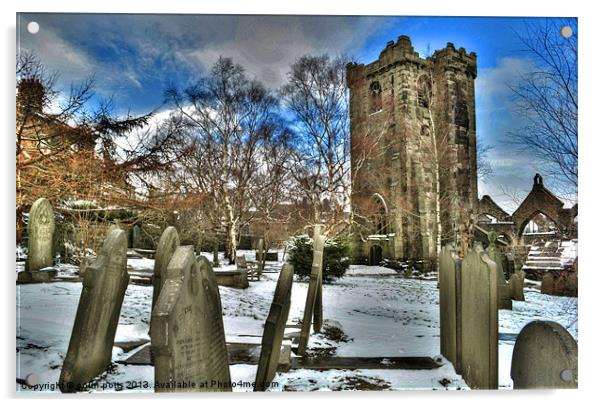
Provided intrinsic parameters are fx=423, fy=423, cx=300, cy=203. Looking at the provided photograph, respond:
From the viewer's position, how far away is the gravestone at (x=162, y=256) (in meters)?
3.49

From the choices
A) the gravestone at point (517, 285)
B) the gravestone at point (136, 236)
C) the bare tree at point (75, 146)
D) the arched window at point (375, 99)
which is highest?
the arched window at point (375, 99)

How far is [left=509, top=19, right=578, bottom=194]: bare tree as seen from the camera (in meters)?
3.56

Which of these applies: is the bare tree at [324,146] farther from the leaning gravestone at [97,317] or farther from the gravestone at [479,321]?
the leaning gravestone at [97,317]

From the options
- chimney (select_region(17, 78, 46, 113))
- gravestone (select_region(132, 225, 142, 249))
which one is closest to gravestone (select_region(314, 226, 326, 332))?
gravestone (select_region(132, 225, 142, 249))

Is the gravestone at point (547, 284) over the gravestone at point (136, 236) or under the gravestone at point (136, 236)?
under

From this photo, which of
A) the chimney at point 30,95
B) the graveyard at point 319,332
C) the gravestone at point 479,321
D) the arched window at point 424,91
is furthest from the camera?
the arched window at point 424,91

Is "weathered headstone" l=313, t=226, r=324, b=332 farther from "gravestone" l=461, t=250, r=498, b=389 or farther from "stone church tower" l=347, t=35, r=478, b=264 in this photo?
"gravestone" l=461, t=250, r=498, b=389

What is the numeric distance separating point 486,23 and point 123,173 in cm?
336

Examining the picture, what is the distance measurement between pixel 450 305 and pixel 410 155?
1.34 m

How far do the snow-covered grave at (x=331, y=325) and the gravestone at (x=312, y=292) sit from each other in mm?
118

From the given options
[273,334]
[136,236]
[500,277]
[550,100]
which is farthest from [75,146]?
[550,100]

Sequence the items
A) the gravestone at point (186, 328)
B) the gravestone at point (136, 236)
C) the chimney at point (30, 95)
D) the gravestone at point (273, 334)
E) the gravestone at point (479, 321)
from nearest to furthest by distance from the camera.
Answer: the gravestone at point (186, 328), the gravestone at point (479, 321), the gravestone at point (273, 334), the chimney at point (30, 95), the gravestone at point (136, 236)

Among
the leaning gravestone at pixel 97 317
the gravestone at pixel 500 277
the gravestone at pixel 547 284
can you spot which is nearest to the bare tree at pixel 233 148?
the leaning gravestone at pixel 97 317

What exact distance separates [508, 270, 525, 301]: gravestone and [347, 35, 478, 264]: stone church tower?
55 centimetres
